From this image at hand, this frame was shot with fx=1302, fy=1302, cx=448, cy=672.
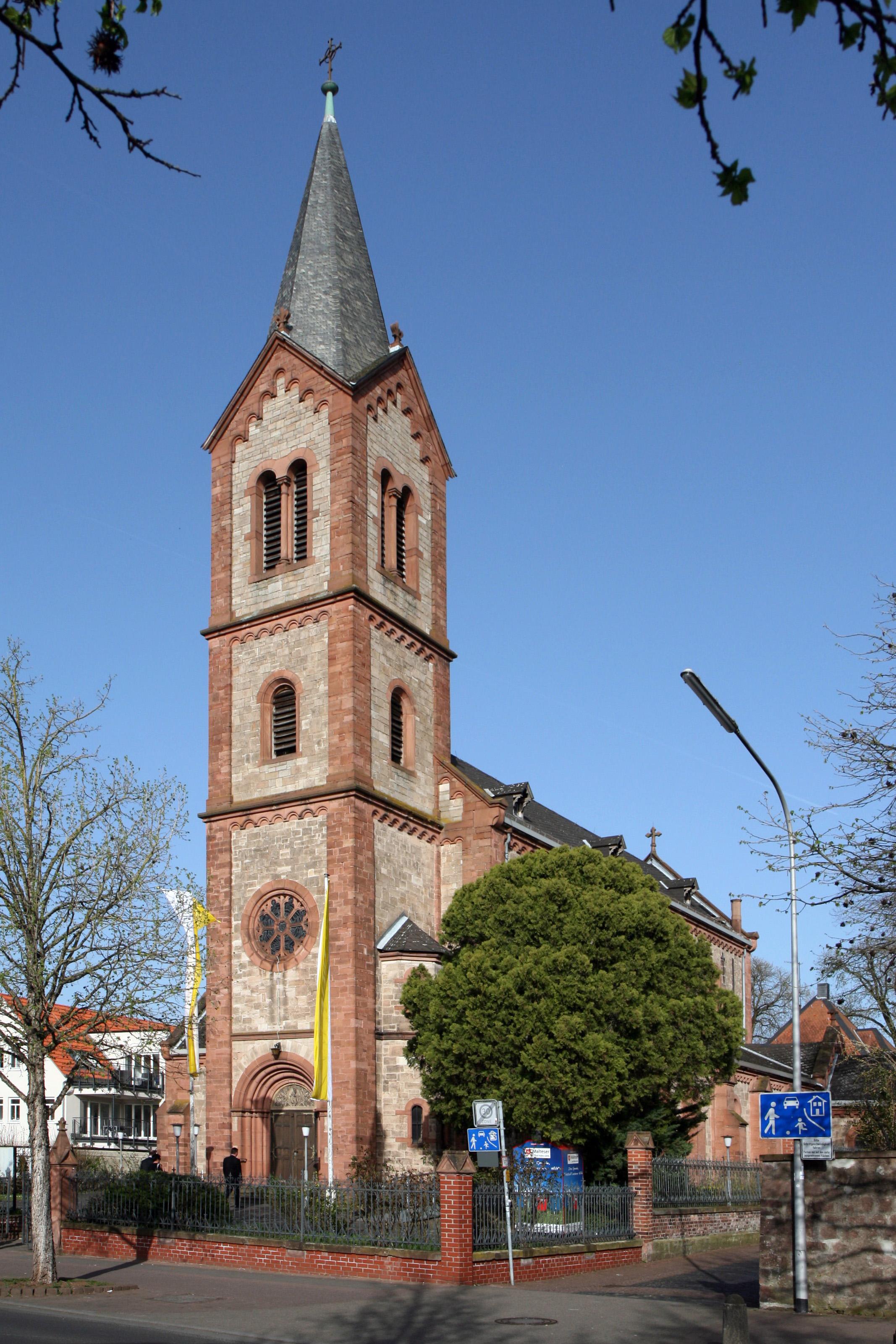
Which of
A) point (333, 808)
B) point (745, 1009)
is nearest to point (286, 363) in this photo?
point (333, 808)

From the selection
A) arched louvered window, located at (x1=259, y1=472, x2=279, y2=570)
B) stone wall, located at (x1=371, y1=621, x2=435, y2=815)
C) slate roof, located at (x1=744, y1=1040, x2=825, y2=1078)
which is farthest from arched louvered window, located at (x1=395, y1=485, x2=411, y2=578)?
slate roof, located at (x1=744, y1=1040, x2=825, y2=1078)

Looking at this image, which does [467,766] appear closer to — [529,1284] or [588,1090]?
[588,1090]

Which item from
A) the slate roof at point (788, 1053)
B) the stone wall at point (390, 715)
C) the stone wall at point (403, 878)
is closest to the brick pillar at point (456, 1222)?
the stone wall at point (403, 878)

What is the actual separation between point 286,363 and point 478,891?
51.2 feet

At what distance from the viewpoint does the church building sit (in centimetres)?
2884

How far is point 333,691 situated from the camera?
30.8 metres

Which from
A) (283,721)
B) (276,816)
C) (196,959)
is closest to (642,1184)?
(196,959)

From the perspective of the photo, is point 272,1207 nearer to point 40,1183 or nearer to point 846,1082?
point 40,1183

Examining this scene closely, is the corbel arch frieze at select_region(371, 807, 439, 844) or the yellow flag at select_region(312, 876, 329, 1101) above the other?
the corbel arch frieze at select_region(371, 807, 439, 844)

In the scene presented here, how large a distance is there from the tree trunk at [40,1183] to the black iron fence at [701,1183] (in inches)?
439

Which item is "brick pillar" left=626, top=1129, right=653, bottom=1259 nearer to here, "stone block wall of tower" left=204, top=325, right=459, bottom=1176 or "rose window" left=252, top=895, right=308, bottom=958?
"stone block wall of tower" left=204, top=325, right=459, bottom=1176

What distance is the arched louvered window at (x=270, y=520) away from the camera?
33.8 metres

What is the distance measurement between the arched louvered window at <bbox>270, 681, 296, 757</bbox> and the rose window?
3638 millimetres

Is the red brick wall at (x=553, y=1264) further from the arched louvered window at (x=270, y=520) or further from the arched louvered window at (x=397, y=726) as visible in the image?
the arched louvered window at (x=270, y=520)
